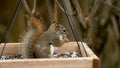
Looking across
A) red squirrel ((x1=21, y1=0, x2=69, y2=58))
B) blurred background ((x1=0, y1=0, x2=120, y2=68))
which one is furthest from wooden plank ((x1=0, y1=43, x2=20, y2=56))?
blurred background ((x1=0, y1=0, x2=120, y2=68))

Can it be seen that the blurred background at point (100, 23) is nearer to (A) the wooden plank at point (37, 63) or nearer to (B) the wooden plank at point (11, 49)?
(B) the wooden plank at point (11, 49)

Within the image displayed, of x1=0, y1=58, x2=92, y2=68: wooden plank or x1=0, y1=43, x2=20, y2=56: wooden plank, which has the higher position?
x1=0, y1=43, x2=20, y2=56: wooden plank

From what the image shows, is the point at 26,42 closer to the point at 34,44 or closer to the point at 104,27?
the point at 34,44

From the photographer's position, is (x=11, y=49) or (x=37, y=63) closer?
(x=37, y=63)

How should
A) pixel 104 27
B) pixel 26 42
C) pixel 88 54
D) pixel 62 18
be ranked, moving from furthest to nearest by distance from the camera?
pixel 104 27 < pixel 62 18 < pixel 26 42 < pixel 88 54

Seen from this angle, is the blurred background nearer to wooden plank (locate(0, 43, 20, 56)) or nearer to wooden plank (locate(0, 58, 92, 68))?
wooden plank (locate(0, 43, 20, 56))

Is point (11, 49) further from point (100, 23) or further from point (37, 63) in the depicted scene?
point (100, 23)

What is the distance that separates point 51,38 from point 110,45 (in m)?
2.40

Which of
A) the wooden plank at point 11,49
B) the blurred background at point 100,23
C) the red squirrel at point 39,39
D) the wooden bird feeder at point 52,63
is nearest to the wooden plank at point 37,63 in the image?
the wooden bird feeder at point 52,63

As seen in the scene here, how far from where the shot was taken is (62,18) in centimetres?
257

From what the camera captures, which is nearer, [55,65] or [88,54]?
[55,65]

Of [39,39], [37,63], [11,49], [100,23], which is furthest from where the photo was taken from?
[100,23]

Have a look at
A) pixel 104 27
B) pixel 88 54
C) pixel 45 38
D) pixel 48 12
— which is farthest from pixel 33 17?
pixel 104 27

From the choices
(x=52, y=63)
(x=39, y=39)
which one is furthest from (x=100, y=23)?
(x=52, y=63)
